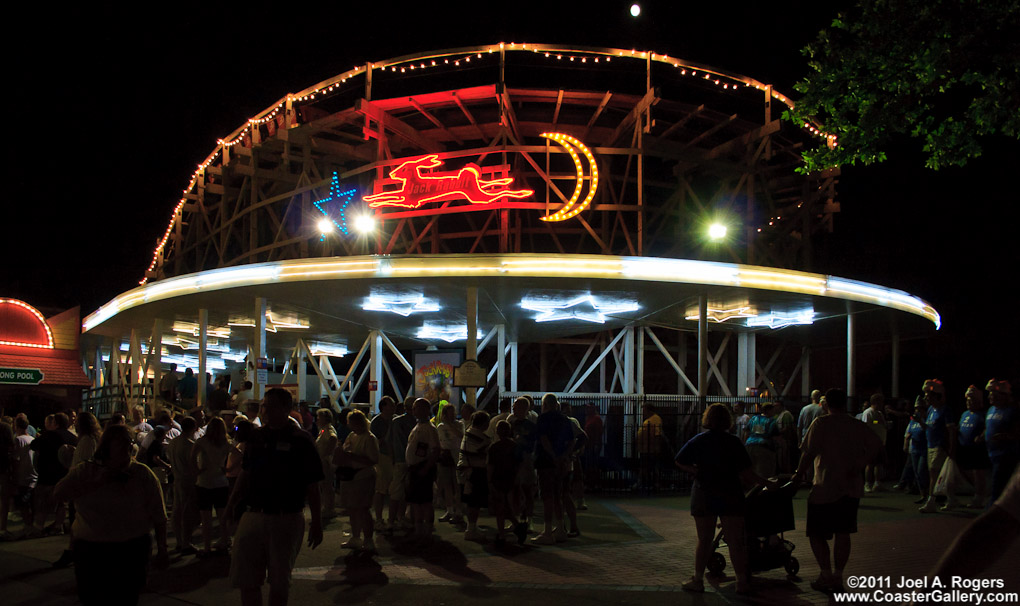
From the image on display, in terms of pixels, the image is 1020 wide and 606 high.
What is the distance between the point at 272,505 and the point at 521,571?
3.85m

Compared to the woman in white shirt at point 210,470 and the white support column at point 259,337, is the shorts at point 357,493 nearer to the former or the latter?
the woman in white shirt at point 210,470

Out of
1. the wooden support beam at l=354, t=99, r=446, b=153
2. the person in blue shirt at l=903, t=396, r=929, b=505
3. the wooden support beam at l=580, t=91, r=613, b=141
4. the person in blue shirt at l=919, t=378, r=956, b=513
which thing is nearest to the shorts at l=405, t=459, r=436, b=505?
the person in blue shirt at l=919, t=378, r=956, b=513

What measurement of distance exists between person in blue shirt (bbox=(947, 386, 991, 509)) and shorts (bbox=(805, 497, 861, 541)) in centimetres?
504

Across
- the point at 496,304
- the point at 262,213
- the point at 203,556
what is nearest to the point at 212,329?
→ the point at 262,213

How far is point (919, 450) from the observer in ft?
45.5

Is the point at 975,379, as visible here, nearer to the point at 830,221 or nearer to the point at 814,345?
the point at 814,345

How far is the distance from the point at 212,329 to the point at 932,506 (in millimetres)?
22059

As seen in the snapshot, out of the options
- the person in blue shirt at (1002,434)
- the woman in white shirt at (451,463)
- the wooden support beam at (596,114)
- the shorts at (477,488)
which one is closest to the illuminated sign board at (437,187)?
the wooden support beam at (596,114)

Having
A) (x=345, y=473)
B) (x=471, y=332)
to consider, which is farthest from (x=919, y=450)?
(x=345, y=473)

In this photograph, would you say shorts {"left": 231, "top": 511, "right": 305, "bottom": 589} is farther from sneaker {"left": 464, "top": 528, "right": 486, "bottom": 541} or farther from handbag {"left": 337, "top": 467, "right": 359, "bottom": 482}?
→ sneaker {"left": 464, "top": 528, "right": 486, "bottom": 541}

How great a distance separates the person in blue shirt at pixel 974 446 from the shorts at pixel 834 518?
5.04 metres

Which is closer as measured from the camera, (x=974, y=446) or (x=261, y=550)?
(x=261, y=550)

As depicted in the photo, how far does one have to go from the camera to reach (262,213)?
31297 mm

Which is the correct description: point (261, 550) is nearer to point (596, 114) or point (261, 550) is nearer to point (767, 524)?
point (767, 524)
